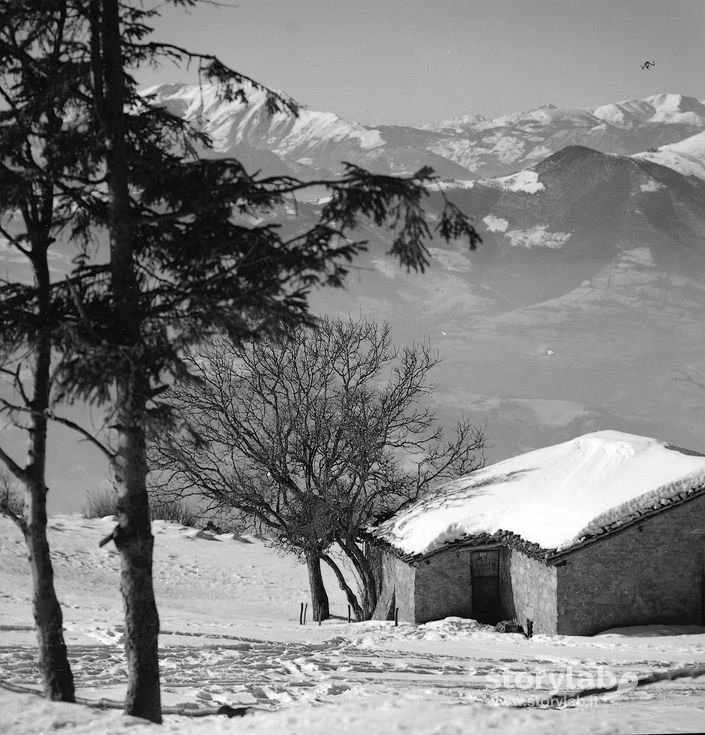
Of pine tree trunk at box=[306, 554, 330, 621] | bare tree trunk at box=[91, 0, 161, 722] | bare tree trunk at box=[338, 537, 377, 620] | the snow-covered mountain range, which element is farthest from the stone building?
the snow-covered mountain range

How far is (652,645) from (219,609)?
47.0 feet

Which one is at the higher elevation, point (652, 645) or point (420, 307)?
point (420, 307)

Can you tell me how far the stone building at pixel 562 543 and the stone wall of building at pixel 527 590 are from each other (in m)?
0.02

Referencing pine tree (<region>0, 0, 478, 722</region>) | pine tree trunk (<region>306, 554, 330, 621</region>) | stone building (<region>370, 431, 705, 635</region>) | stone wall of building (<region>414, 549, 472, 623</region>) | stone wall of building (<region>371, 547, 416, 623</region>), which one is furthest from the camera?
pine tree trunk (<region>306, 554, 330, 621</region>)

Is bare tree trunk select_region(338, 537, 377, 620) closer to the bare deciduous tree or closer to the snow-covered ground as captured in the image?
the bare deciduous tree

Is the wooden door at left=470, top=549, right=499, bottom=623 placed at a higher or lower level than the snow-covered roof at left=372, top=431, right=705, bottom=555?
lower

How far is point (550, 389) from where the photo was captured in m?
150

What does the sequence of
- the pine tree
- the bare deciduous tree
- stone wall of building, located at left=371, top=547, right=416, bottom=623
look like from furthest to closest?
the bare deciduous tree → stone wall of building, located at left=371, top=547, right=416, bottom=623 → the pine tree

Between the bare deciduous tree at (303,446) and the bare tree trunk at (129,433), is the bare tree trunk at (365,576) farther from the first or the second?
the bare tree trunk at (129,433)

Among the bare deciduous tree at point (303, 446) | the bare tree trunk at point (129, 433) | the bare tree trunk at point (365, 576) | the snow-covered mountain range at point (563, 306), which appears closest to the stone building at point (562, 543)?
the bare tree trunk at point (365, 576)

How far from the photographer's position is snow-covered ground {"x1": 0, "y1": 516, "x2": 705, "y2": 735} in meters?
6.91

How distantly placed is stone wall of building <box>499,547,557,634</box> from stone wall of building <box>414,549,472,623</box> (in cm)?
87

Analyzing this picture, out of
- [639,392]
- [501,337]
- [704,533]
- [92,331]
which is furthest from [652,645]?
[501,337]

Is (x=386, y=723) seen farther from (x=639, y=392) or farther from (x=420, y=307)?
(x=420, y=307)
